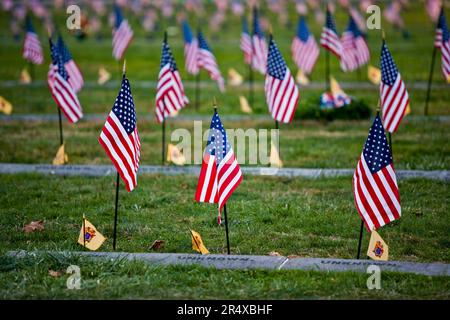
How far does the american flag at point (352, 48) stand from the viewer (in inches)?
823

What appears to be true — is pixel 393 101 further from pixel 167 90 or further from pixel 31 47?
pixel 31 47

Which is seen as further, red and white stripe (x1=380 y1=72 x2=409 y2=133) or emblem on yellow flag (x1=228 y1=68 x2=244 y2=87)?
emblem on yellow flag (x1=228 y1=68 x2=244 y2=87)

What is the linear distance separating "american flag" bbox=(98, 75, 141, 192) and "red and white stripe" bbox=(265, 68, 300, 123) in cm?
447

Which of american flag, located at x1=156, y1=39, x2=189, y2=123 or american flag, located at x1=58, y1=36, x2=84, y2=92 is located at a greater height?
american flag, located at x1=58, y1=36, x2=84, y2=92

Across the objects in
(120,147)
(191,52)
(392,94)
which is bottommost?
(120,147)

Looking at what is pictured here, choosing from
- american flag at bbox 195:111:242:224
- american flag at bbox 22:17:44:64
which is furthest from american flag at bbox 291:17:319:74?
american flag at bbox 195:111:242:224

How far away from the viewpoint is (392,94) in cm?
1294

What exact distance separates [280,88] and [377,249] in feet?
17.6

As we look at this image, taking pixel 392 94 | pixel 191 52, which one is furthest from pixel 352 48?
pixel 392 94

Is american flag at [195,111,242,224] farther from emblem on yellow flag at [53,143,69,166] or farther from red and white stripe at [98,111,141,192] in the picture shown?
emblem on yellow flag at [53,143,69,166]

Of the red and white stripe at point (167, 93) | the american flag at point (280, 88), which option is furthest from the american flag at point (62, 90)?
the american flag at point (280, 88)

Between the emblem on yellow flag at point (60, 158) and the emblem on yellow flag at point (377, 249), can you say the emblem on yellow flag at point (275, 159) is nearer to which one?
the emblem on yellow flag at point (60, 158)

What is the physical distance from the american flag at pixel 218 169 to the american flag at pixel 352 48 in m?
12.1

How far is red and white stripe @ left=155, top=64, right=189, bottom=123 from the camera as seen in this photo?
46.4 feet
